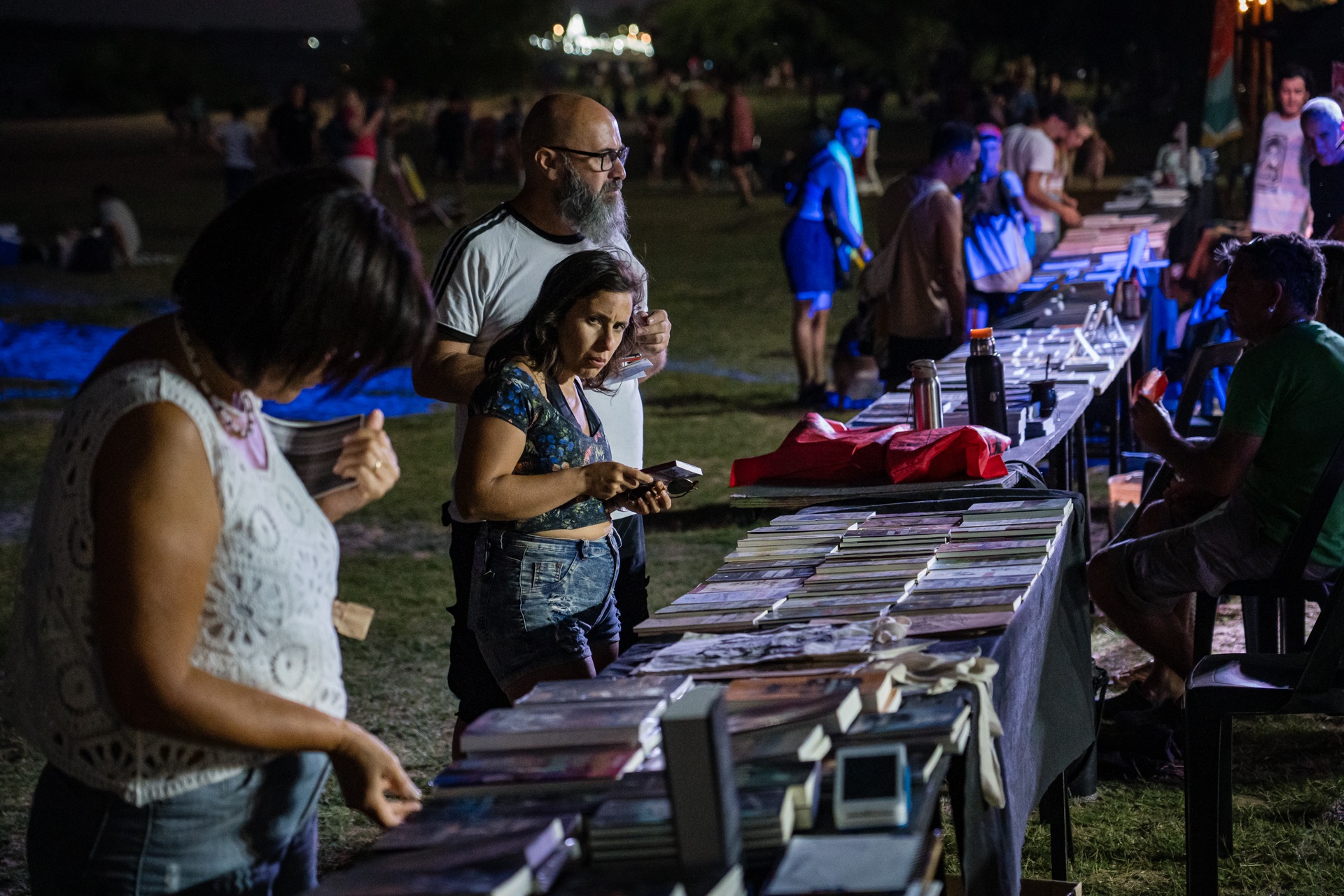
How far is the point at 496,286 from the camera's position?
12.4 ft

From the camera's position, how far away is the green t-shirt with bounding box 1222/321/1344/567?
4.19m

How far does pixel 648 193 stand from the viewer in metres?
29.4

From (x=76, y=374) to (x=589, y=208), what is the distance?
1098cm

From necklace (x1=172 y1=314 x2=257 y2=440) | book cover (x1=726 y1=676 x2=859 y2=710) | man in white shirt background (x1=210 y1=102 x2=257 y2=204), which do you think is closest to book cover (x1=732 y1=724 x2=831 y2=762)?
book cover (x1=726 y1=676 x2=859 y2=710)

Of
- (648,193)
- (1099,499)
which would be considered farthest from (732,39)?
(1099,499)

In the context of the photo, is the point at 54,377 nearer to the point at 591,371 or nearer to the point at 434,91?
the point at 591,371

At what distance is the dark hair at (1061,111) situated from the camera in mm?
13930

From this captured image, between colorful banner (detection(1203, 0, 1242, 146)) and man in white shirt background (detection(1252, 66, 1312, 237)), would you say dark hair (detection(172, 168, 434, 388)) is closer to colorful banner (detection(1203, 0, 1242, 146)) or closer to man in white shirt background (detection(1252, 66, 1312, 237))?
man in white shirt background (detection(1252, 66, 1312, 237))

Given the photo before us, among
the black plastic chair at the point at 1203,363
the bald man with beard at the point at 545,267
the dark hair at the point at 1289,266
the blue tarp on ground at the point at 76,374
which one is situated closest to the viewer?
the bald man with beard at the point at 545,267

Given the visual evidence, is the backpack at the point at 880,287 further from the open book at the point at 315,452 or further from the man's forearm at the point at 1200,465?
the open book at the point at 315,452

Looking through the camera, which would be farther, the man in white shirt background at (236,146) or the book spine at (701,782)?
the man in white shirt background at (236,146)

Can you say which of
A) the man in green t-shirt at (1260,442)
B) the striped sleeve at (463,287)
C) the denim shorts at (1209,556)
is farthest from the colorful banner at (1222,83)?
the striped sleeve at (463,287)

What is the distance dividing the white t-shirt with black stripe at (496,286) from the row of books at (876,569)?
0.51 metres

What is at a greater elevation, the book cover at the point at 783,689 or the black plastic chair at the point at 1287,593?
the book cover at the point at 783,689
